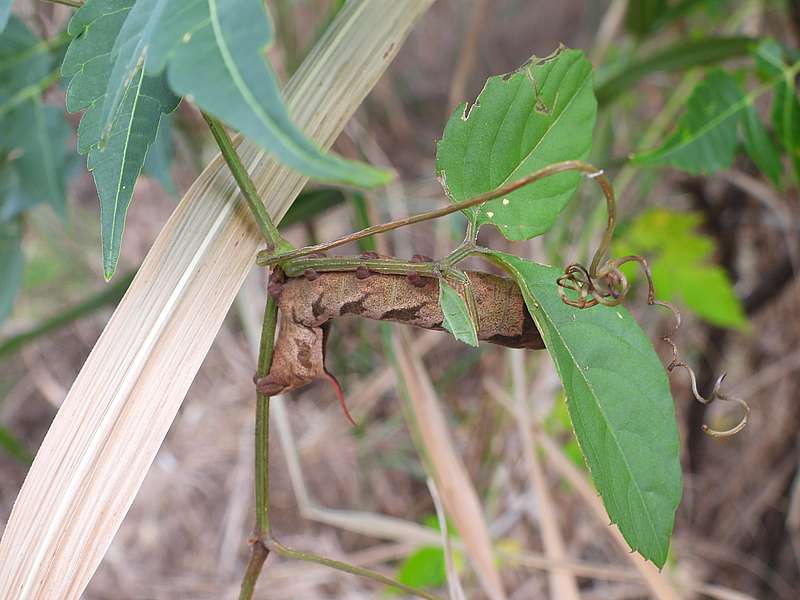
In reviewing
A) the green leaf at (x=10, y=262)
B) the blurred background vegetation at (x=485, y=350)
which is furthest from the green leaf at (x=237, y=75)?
the green leaf at (x=10, y=262)

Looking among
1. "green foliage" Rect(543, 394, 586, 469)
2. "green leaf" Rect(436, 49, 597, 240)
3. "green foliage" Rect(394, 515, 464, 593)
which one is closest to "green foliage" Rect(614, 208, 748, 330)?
"green foliage" Rect(543, 394, 586, 469)

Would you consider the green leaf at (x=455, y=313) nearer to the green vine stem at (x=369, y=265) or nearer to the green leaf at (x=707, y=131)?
the green vine stem at (x=369, y=265)

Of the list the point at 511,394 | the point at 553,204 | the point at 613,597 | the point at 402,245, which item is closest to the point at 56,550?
the point at 553,204

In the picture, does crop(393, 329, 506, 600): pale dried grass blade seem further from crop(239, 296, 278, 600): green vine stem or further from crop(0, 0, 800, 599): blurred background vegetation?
crop(239, 296, 278, 600): green vine stem

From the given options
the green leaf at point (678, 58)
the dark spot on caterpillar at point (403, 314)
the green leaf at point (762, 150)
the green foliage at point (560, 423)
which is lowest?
the dark spot on caterpillar at point (403, 314)

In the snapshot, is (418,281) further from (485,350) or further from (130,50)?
(485,350)

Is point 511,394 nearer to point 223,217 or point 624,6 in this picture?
point 624,6
